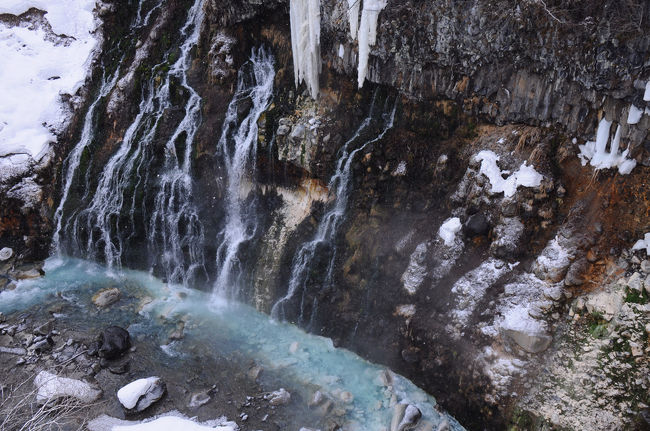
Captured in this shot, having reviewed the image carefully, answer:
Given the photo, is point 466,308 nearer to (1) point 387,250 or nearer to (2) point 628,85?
(1) point 387,250

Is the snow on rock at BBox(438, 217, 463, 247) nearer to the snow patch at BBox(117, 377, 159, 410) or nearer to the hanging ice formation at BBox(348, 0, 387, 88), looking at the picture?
the hanging ice formation at BBox(348, 0, 387, 88)

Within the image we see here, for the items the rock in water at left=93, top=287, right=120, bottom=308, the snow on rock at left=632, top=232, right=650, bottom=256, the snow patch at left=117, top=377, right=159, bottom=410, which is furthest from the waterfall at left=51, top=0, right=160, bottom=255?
the snow on rock at left=632, top=232, right=650, bottom=256

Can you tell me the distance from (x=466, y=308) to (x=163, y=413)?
7430 mm

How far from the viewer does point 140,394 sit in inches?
403

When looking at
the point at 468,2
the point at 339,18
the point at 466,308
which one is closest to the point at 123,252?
the point at 339,18

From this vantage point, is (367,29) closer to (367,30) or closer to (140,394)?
(367,30)

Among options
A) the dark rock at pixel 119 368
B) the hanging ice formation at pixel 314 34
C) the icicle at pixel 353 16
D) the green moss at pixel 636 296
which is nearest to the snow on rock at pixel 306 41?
the hanging ice formation at pixel 314 34

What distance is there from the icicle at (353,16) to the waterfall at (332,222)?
1.96 meters

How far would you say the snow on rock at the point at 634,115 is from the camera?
8.96 m

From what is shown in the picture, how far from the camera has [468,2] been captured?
1034cm

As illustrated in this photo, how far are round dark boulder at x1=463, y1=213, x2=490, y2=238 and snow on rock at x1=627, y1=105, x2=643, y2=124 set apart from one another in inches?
141

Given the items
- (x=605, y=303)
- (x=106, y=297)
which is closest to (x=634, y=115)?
(x=605, y=303)

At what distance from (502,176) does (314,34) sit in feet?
21.1

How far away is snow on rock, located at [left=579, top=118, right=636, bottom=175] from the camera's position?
932 cm
